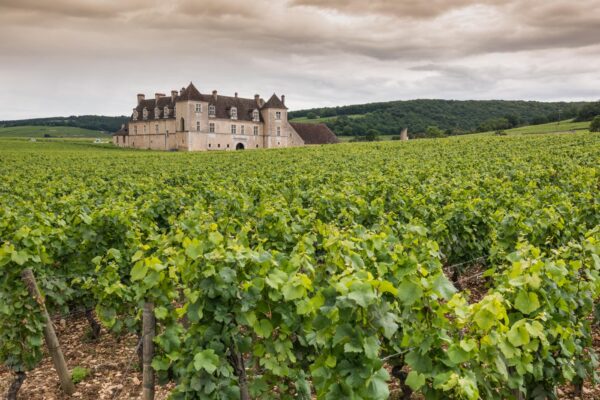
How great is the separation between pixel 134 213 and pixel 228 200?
2631 mm

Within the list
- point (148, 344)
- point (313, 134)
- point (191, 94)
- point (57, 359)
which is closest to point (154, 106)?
point (191, 94)

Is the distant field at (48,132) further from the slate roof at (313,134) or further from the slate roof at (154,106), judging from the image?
the slate roof at (313,134)

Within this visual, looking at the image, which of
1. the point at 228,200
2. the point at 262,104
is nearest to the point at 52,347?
the point at 228,200

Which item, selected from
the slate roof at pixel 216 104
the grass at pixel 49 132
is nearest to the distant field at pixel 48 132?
the grass at pixel 49 132

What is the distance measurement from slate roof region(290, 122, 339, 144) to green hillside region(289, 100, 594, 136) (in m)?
24.6

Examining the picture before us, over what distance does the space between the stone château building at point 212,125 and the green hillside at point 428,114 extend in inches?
1159

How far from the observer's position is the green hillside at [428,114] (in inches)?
4523

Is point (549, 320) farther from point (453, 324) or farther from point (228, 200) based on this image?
point (228, 200)

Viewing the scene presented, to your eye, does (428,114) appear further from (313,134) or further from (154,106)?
(154,106)

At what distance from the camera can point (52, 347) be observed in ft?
20.8

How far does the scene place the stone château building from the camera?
7981 centimetres

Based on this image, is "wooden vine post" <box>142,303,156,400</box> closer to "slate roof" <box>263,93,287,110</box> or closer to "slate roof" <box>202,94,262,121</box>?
"slate roof" <box>202,94,262,121</box>

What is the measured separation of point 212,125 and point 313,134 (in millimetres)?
20722

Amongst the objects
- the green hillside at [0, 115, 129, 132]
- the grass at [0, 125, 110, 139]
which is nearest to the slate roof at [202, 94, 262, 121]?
the grass at [0, 125, 110, 139]
